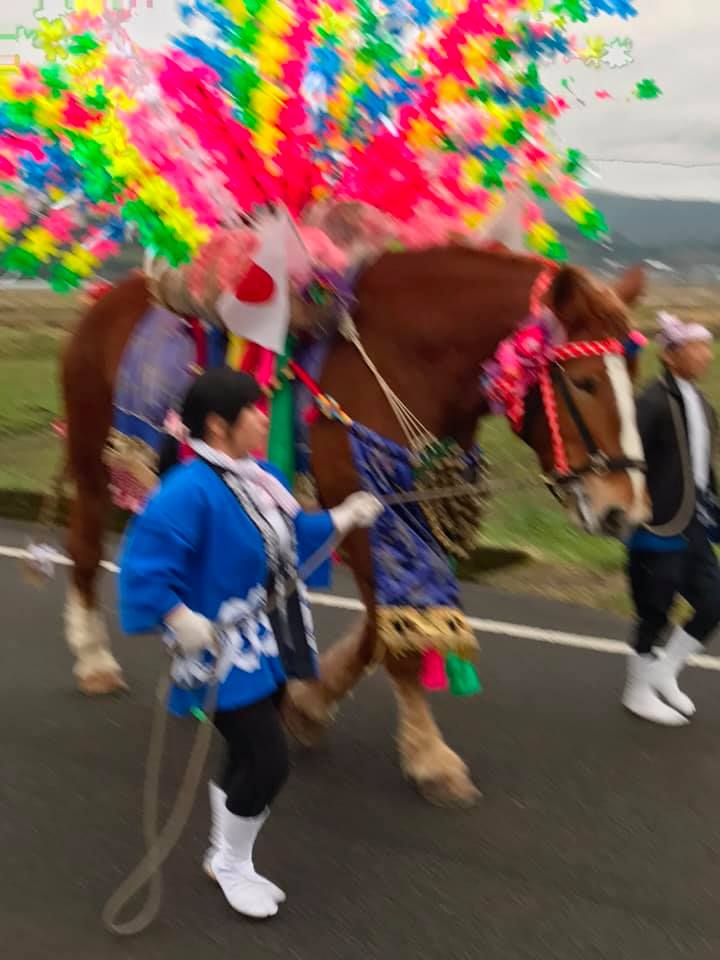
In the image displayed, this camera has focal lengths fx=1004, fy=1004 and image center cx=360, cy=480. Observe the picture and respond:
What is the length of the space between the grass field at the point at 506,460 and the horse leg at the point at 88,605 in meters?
1.18

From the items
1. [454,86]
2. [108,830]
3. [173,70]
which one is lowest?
[108,830]

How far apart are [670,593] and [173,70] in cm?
255

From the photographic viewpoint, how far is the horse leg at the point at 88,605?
4223 millimetres

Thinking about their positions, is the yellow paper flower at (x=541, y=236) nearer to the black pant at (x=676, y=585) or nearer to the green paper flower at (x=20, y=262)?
the black pant at (x=676, y=585)

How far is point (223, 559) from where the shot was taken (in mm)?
2461

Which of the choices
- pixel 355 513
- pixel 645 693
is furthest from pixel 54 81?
pixel 645 693

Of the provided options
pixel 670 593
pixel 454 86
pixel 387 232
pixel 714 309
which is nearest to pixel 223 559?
pixel 387 232

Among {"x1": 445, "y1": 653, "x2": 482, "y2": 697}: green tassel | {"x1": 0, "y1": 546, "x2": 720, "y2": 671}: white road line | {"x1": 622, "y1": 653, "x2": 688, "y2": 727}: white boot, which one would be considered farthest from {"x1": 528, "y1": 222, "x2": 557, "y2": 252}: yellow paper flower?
{"x1": 0, "y1": 546, "x2": 720, "y2": 671}: white road line

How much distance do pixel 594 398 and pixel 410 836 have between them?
4.77 feet

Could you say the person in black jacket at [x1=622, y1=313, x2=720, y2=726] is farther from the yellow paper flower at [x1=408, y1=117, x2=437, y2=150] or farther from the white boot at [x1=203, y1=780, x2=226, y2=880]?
the white boot at [x1=203, y1=780, x2=226, y2=880]

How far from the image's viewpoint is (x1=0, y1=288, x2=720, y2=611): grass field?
5.82 m

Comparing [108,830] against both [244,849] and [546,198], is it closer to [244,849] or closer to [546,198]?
[244,849]

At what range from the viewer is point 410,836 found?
10.2 ft

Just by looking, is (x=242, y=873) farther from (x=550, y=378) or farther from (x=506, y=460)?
(x=506, y=460)
